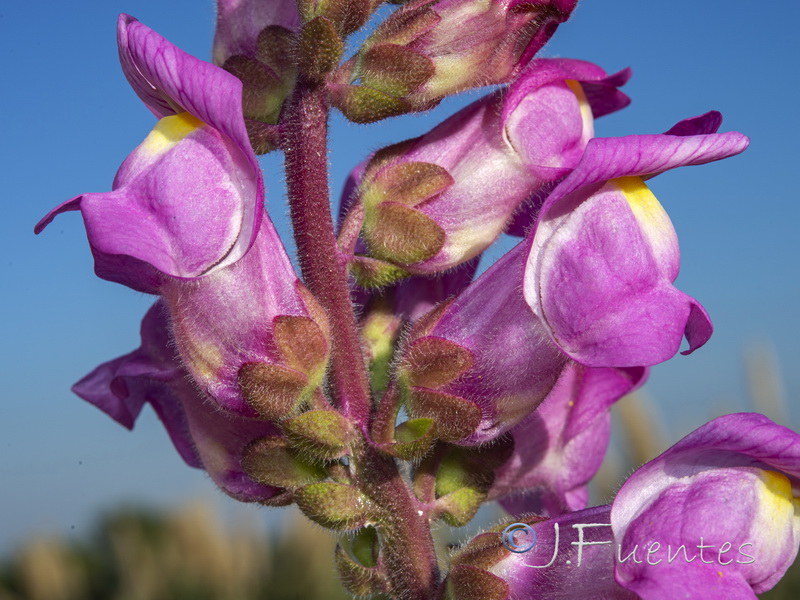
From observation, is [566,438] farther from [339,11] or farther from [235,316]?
[339,11]

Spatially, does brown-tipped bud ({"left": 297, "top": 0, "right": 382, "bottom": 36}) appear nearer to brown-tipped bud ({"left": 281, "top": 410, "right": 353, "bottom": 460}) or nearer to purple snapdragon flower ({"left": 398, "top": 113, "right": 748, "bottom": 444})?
purple snapdragon flower ({"left": 398, "top": 113, "right": 748, "bottom": 444})

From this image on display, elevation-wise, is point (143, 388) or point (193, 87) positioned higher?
point (193, 87)

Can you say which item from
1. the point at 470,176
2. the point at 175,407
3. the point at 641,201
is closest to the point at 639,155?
the point at 641,201

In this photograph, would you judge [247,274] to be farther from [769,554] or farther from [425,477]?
[769,554]

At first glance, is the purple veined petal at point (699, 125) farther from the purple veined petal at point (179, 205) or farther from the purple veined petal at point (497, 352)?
the purple veined petal at point (179, 205)

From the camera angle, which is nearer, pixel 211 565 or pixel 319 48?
pixel 319 48

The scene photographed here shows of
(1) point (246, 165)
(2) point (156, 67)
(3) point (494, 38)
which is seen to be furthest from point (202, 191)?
(3) point (494, 38)
